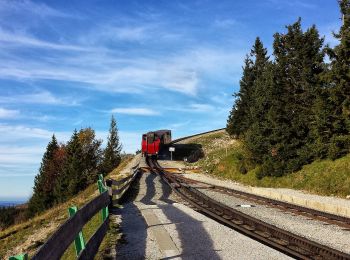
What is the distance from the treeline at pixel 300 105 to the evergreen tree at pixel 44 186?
44.5m

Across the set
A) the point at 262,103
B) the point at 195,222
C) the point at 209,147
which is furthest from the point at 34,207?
the point at 195,222

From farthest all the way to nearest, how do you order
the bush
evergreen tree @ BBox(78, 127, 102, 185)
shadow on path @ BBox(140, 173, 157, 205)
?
evergreen tree @ BBox(78, 127, 102, 185), the bush, shadow on path @ BBox(140, 173, 157, 205)

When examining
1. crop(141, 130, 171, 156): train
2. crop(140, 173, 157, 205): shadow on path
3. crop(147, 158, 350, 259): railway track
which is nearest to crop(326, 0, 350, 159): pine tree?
crop(140, 173, 157, 205): shadow on path

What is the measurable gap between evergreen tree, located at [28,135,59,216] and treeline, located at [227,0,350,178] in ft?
146

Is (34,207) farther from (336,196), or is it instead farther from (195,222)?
(195,222)

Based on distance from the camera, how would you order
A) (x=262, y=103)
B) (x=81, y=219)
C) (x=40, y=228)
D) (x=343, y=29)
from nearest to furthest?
(x=81, y=219), (x=40, y=228), (x=343, y=29), (x=262, y=103)

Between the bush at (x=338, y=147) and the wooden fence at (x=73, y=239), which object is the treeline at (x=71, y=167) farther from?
the wooden fence at (x=73, y=239)

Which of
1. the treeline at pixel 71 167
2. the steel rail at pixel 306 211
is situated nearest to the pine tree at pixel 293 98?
the steel rail at pixel 306 211

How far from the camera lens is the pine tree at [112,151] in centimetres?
8642

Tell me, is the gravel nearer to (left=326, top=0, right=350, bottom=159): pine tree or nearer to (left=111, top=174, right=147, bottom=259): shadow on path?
(left=111, top=174, right=147, bottom=259): shadow on path

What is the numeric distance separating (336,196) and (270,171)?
10010 millimetres

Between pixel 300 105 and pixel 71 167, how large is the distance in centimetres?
4455

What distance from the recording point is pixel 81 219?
677 cm

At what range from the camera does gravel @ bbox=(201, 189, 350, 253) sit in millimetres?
10273
